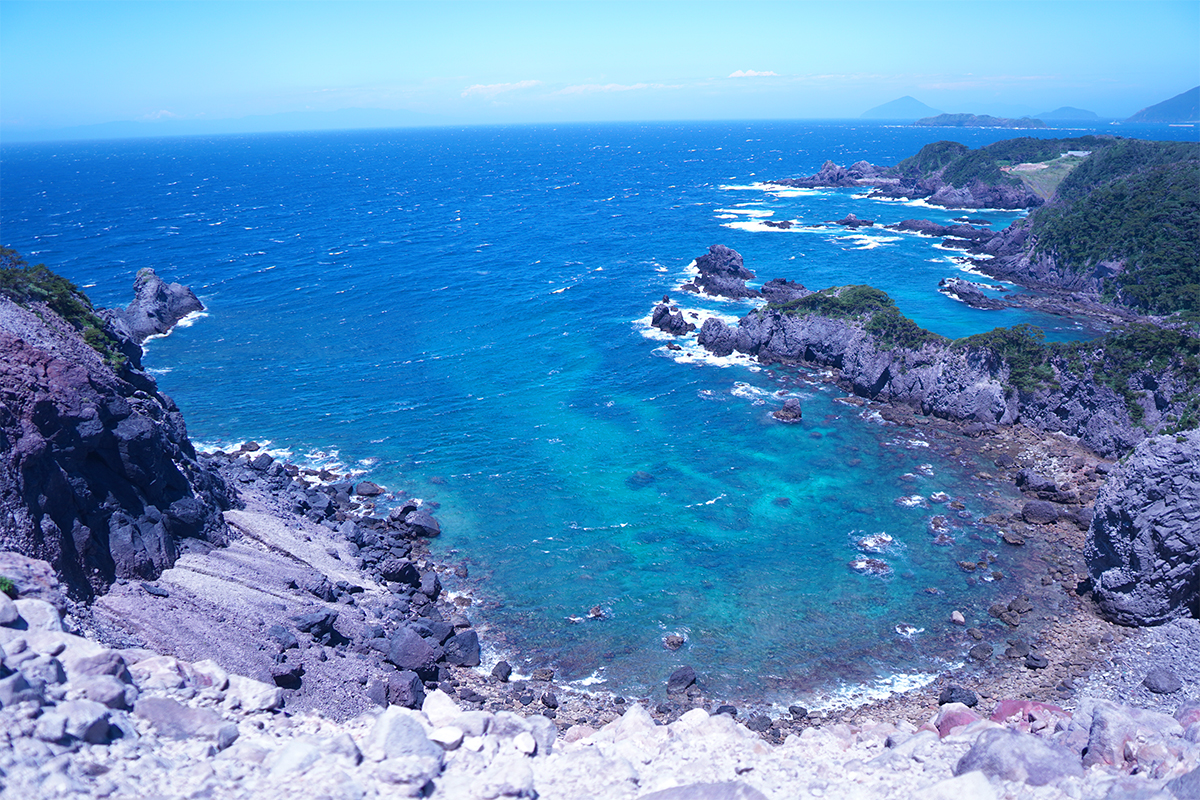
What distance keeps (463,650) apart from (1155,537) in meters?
34.1

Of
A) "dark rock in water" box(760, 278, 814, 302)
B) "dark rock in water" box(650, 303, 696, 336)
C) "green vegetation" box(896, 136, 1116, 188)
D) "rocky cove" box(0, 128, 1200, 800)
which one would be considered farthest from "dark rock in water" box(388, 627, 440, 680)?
"green vegetation" box(896, 136, 1116, 188)

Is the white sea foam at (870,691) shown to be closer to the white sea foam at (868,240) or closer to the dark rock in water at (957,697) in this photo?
the dark rock in water at (957,697)

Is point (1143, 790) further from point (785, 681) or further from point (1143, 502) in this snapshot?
point (1143, 502)

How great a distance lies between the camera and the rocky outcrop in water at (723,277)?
88.8 metres

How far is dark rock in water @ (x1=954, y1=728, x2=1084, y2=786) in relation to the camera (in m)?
16.2

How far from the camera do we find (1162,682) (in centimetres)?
2916

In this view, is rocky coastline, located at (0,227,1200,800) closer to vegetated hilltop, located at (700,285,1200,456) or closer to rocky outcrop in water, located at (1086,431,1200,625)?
rocky outcrop in water, located at (1086,431,1200,625)

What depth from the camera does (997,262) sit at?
100 meters

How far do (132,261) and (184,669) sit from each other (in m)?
109

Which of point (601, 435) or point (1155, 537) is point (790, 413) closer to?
point (601, 435)

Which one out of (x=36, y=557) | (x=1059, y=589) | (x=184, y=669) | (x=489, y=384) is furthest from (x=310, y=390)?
(x=1059, y=589)

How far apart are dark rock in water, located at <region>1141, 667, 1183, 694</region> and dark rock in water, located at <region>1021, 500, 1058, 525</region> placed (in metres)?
13.6

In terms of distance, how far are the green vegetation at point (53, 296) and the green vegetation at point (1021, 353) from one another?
60380 millimetres

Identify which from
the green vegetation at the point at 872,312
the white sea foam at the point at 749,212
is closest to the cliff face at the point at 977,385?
the green vegetation at the point at 872,312
